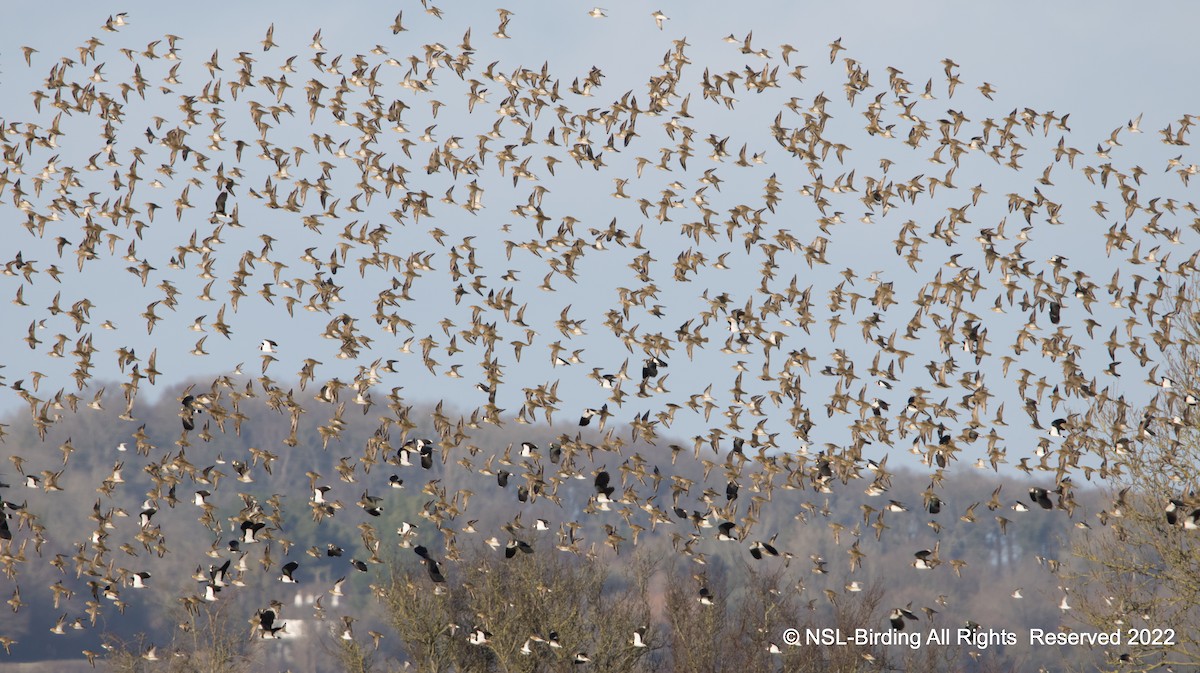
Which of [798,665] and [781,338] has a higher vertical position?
[781,338]

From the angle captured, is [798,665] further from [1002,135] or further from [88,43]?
[88,43]

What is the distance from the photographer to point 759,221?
44.3m

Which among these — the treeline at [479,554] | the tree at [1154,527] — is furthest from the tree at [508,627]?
the tree at [1154,527]

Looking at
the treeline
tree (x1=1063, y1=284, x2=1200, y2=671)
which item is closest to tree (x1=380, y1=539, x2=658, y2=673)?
the treeline

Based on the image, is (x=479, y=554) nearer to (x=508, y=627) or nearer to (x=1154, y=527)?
(x=508, y=627)

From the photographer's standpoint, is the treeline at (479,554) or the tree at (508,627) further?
the tree at (508,627)

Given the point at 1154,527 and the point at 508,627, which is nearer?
the point at 1154,527

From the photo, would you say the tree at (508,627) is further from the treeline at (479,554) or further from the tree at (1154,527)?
the tree at (1154,527)

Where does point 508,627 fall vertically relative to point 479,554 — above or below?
below

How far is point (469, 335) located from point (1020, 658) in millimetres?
58303

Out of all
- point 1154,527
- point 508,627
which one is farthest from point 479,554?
point 1154,527

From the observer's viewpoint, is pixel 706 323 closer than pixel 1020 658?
Yes

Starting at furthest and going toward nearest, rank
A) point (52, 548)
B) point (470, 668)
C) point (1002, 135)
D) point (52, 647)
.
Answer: point (52, 548) → point (52, 647) → point (470, 668) → point (1002, 135)

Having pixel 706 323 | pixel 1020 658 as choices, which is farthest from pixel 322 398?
pixel 1020 658
